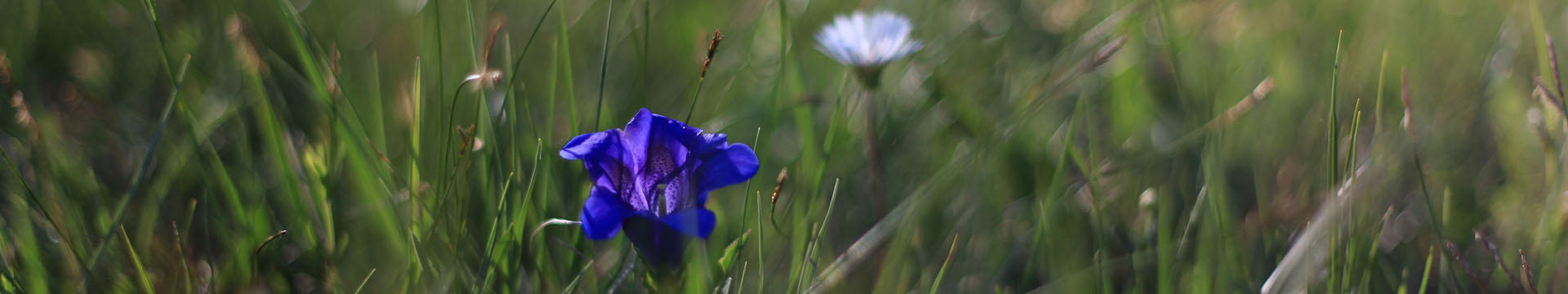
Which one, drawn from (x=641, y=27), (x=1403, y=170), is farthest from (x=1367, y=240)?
(x=641, y=27)

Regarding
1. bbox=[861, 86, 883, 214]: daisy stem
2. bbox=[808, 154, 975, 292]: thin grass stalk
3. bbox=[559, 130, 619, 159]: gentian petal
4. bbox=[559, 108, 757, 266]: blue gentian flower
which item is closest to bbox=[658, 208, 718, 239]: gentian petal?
bbox=[559, 108, 757, 266]: blue gentian flower

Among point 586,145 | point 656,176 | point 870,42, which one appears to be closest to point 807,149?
point 870,42

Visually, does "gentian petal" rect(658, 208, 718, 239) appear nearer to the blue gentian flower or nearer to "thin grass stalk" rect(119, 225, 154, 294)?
the blue gentian flower

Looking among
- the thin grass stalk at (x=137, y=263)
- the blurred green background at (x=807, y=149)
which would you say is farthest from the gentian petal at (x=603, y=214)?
the thin grass stalk at (x=137, y=263)

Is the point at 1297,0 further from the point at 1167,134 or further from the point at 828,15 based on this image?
the point at 828,15

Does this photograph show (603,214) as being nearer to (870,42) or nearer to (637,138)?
(637,138)

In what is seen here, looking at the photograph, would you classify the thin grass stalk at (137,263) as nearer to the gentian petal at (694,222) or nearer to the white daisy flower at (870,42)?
the gentian petal at (694,222)

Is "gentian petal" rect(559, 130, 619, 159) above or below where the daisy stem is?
→ above
